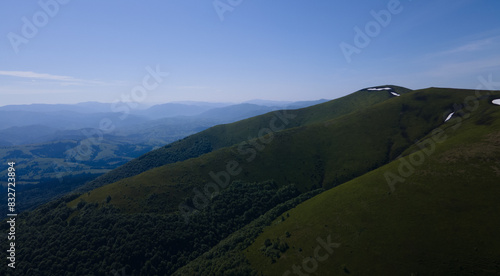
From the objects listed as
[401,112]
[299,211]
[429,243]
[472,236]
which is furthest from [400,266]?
[401,112]

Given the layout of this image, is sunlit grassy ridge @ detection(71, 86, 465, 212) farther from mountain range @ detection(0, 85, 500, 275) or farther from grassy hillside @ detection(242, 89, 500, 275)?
grassy hillside @ detection(242, 89, 500, 275)

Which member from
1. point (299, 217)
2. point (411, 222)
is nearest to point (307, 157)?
point (299, 217)

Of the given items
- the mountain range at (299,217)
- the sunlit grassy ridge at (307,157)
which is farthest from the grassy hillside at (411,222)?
the sunlit grassy ridge at (307,157)

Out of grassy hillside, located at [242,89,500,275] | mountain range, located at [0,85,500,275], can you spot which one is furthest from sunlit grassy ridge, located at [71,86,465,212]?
grassy hillside, located at [242,89,500,275]

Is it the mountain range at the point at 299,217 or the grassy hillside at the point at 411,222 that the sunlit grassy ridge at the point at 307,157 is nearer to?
the mountain range at the point at 299,217

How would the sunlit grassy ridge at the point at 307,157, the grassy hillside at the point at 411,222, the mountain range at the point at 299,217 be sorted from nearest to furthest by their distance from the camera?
the grassy hillside at the point at 411,222
the mountain range at the point at 299,217
the sunlit grassy ridge at the point at 307,157

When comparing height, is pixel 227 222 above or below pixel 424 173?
below

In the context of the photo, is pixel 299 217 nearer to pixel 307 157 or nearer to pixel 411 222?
pixel 411 222

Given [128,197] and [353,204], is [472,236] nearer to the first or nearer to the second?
[353,204]
